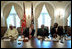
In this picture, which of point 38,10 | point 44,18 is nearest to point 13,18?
point 38,10

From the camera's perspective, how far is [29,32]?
3486mm

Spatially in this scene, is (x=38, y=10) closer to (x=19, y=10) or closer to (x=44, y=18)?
(x=44, y=18)

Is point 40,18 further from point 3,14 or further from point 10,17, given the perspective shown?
point 3,14

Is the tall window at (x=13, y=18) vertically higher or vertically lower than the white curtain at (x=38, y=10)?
lower

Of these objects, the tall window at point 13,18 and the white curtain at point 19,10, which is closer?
the white curtain at point 19,10

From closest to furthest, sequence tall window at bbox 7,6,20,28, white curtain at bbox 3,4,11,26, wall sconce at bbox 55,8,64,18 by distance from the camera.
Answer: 1. wall sconce at bbox 55,8,64,18
2. white curtain at bbox 3,4,11,26
3. tall window at bbox 7,6,20,28

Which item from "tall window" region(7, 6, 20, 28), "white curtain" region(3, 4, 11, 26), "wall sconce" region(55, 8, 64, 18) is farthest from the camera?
"tall window" region(7, 6, 20, 28)

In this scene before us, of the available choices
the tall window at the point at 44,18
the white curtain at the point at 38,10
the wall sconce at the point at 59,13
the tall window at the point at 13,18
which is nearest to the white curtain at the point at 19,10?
the tall window at the point at 13,18

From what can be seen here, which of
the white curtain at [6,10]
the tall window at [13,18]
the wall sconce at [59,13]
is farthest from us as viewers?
the tall window at [13,18]

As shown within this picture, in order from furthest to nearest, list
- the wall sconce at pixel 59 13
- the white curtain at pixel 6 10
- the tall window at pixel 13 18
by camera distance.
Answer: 1. the tall window at pixel 13 18
2. the white curtain at pixel 6 10
3. the wall sconce at pixel 59 13

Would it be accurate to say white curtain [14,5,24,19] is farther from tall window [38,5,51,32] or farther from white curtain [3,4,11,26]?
tall window [38,5,51,32]

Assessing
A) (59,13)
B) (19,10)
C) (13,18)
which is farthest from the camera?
(13,18)

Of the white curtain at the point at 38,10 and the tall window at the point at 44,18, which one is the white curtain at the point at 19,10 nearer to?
the white curtain at the point at 38,10

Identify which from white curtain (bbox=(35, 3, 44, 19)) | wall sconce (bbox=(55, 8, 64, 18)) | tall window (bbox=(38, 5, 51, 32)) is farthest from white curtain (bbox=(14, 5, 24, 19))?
wall sconce (bbox=(55, 8, 64, 18))
